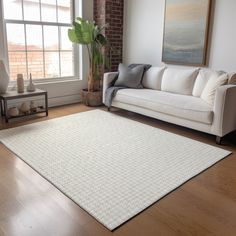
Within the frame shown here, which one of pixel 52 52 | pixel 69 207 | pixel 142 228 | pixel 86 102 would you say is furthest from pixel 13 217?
pixel 52 52

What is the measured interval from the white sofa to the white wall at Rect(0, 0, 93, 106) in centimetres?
84

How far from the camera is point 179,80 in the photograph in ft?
12.4

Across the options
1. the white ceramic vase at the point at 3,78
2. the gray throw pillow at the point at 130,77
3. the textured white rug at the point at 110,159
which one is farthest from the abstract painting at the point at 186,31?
the white ceramic vase at the point at 3,78

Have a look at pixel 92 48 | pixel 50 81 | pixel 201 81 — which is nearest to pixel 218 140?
pixel 201 81

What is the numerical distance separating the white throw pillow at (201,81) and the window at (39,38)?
2.39m

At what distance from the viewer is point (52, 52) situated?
446cm

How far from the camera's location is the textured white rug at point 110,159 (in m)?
1.90

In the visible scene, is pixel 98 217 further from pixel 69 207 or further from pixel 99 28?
pixel 99 28

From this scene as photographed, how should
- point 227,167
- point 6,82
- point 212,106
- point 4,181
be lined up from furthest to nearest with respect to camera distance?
1. point 6,82
2. point 212,106
3. point 227,167
4. point 4,181

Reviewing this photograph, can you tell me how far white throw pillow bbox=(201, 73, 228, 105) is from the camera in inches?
123

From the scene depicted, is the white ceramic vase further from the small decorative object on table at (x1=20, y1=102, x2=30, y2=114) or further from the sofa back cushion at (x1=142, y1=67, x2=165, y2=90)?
the sofa back cushion at (x1=142, y1=67, x2=165, y2=90)

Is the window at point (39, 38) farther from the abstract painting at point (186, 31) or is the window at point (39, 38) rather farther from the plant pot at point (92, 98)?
the abstract painting at point (186, 31)

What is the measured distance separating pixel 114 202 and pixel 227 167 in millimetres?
1255

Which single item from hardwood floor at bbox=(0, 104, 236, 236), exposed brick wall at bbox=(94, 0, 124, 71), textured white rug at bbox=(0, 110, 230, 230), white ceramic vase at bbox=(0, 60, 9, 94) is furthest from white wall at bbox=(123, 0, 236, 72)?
white ceramic vase at bbox=(0, 60, 9, 94)
